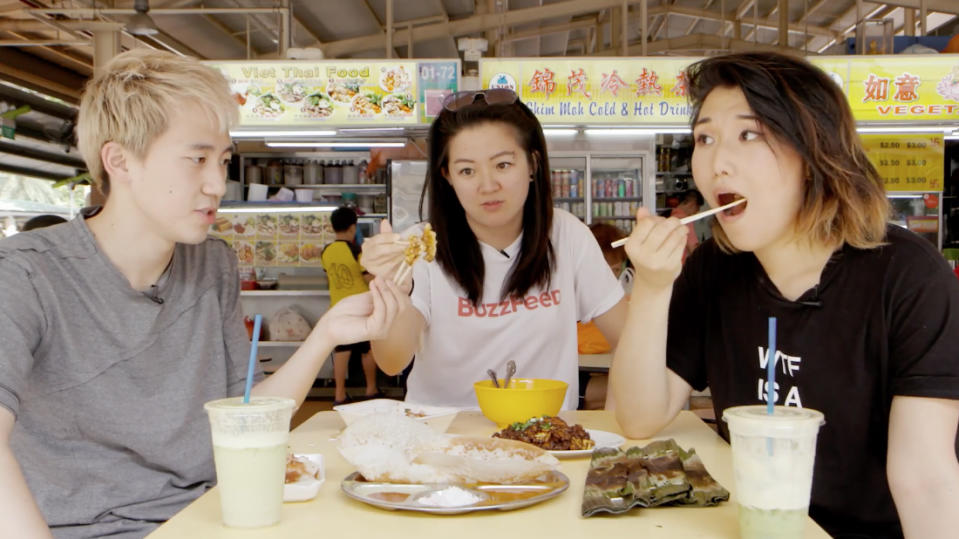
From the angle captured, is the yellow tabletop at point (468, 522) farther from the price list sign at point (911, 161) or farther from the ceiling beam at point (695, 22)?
the ceiling beam at point (695, 22)

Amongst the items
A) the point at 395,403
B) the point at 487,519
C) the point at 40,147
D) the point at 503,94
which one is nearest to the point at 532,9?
the point at 40,147

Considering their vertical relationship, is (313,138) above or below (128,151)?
above

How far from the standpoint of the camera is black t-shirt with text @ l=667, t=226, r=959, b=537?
4.82 feet

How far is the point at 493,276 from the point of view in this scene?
2539 millimetres

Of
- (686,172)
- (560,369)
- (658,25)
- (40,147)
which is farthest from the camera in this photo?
(658,25)

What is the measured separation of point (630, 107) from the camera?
6.63 m

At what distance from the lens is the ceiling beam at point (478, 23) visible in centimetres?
1130

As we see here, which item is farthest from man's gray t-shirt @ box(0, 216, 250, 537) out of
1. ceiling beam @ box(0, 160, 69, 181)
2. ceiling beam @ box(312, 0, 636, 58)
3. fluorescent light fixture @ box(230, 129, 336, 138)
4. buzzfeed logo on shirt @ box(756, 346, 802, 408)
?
ceiling beam @ box(0, 160, 69, 181)

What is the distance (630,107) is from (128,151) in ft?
17.8

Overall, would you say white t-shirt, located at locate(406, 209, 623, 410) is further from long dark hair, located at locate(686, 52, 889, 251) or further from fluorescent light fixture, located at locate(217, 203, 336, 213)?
fluorescent light fixture, located at locate(217, 203, 336, 213)

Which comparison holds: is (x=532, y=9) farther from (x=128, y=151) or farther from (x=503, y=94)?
(x=128, y=151)

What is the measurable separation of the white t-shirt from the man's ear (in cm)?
101

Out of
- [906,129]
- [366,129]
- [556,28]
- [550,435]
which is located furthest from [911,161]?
[550,435]

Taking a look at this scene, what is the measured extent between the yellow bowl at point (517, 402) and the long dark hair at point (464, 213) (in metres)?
0.55
